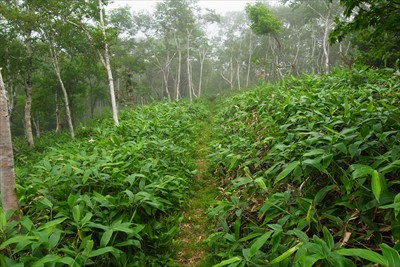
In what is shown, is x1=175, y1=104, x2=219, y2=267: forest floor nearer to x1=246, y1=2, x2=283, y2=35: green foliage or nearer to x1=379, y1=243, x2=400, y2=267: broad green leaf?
x1=379, y1=243, x2=400, y2=267: broad green leaf

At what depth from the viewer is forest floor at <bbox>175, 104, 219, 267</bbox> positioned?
3162 millimetres

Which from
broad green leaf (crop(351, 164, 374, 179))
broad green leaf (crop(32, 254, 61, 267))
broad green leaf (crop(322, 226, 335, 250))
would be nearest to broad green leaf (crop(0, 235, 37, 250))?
broad green leaf (crop(32, 254, 61, 267))

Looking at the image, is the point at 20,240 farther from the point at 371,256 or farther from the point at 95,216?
the point at 371,256

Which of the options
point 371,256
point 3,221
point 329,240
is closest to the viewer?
point 371,256

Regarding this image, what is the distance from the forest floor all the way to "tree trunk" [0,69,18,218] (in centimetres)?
196

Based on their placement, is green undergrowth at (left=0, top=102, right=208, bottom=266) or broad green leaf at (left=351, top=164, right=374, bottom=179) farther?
green undergrowth at (left=0, top=102, right=208, bottom=266)

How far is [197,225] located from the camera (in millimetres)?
3848

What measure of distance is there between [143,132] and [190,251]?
4.17 metres

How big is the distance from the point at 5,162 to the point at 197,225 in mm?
2523

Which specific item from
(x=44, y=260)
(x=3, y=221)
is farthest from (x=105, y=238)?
(x=3, y=221)

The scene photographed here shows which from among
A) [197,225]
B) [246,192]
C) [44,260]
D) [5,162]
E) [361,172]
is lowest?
[197,225]

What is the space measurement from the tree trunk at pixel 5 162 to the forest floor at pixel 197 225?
1963 mm

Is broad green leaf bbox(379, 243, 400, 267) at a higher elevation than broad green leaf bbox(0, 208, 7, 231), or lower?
lower

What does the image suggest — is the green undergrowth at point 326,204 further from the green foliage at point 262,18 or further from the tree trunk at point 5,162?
the green foliage at point 262,18
